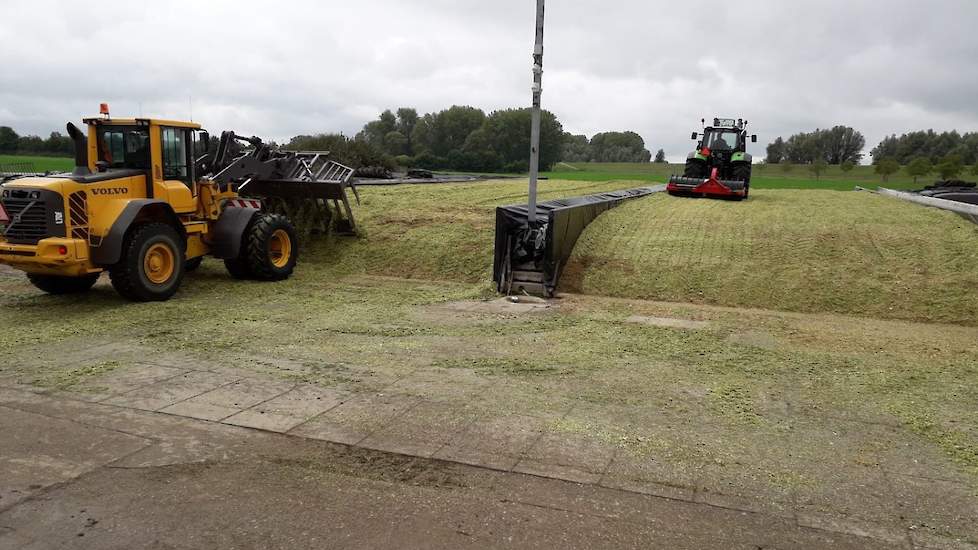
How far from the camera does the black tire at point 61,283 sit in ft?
31.1

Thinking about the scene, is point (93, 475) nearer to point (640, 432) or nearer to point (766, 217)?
point (640, 432)

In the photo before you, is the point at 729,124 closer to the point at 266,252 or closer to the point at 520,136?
the point at 266,252

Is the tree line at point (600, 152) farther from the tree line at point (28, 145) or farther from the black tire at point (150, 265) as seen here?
the black tire at point (150, 265)

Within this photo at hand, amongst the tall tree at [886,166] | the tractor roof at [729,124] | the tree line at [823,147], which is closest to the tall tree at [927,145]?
the tree line at [823,147]

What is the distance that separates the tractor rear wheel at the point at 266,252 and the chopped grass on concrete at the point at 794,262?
14.9 ft

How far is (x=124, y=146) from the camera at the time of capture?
31.7 ft

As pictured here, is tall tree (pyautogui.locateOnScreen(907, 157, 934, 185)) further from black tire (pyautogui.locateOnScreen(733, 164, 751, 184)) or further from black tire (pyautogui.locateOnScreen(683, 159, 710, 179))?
black tire (pyautogui.locateOnScreen(683, 159, 710, 179))

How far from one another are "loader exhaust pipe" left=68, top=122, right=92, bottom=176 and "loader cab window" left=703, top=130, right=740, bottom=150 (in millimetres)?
17032

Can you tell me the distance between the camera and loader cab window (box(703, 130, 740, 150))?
69.6 feet

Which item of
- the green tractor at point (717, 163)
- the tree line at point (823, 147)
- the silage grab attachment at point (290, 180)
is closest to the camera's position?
the silage grab attachment at point (290, 180)

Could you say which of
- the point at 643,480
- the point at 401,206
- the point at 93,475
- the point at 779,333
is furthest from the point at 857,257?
the point at 93,475

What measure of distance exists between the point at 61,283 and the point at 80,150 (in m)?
1.84

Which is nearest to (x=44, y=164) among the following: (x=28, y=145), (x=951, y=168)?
(x=28, y=145)

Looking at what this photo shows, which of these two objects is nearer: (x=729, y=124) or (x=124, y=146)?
(x=124, y=146)
